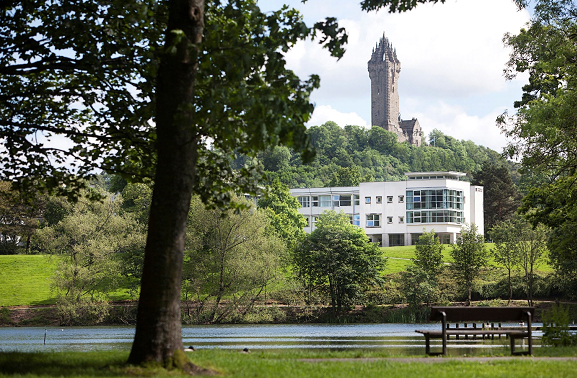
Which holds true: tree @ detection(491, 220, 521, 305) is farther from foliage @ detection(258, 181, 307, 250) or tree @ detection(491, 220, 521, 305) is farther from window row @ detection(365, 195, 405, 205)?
window row @ detection(365, 195, 405, 205)

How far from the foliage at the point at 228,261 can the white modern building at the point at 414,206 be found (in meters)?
51.5

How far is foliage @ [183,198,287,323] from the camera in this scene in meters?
45.2

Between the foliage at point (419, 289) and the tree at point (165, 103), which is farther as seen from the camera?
the foliage at point (419, 289)

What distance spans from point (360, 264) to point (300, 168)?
102 meters

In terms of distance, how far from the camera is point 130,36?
14039 mm

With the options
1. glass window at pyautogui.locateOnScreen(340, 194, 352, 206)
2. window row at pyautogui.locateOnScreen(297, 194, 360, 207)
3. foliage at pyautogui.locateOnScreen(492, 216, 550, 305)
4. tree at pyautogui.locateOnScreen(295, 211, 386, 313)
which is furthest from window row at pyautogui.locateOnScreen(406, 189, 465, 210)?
tree at pyautogui.locateOnScreen(295, 211, 386, 313)

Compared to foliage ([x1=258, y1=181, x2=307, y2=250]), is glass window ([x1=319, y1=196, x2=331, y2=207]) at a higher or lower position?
higher

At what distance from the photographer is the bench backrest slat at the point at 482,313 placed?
568 inches

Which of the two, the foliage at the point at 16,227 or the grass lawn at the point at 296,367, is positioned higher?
the foliage at the point at 16,227

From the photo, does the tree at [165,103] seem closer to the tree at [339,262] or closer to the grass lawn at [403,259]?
the tree at [339,262]

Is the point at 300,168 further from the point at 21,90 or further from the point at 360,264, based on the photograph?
the point at 21,90

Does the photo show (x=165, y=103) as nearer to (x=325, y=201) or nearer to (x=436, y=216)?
(x=436, y=216)

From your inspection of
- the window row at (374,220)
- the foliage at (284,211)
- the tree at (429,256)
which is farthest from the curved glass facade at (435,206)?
the tree at (429,256)

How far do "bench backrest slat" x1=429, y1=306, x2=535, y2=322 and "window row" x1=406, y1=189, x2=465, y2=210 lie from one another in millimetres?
84155
